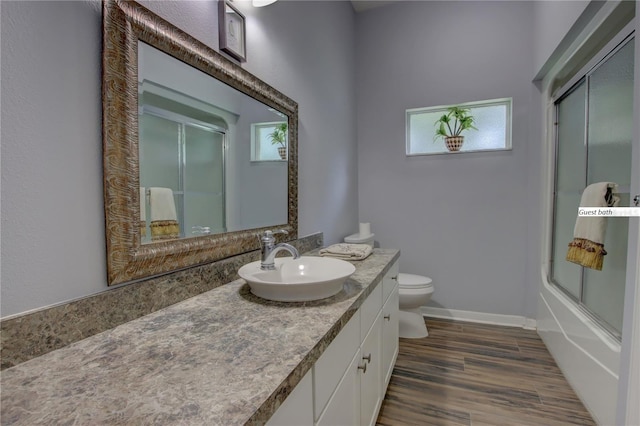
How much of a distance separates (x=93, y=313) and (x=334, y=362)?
2.11 ft

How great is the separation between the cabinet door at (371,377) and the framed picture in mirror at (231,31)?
1302 mm

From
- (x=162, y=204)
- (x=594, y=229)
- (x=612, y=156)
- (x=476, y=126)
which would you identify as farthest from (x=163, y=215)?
(x=476, y=126)

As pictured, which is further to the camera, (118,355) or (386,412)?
(386,412)

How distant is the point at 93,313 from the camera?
756 millimetres

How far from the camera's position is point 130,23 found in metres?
0.84

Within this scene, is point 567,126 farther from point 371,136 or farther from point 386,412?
point 386,412

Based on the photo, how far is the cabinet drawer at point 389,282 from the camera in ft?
5.18

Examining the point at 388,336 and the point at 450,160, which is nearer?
the point at 388,336

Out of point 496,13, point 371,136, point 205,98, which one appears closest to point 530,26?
point 496,13

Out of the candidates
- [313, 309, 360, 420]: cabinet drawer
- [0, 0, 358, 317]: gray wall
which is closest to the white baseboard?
[313, 309, 360, 420]: cabinet drawer

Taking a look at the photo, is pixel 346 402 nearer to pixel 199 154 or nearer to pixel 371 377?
pixel 371 377

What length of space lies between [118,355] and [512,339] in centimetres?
269

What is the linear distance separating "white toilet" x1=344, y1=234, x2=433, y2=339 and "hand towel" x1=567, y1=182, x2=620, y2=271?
1.01 metres

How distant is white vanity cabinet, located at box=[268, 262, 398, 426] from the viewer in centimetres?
69
